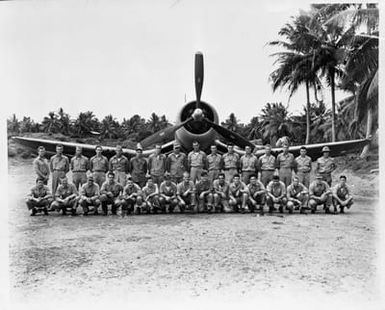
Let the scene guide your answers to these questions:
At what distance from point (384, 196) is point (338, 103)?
305 centimetres

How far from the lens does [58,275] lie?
17.1 ft

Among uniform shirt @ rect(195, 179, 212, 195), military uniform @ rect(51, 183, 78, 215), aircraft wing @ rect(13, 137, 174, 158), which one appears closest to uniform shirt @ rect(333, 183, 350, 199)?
uniform shirt @ rect(195, 179, 212, 195)

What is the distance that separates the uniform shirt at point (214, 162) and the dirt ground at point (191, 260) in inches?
69.7

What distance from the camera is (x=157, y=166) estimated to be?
8031 mm

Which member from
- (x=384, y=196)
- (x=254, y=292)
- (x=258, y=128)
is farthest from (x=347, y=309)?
(x=258, y=128)

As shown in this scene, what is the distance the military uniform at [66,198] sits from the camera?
7.21 meters

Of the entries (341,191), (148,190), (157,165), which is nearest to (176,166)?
(157,165)

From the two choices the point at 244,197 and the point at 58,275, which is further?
the point at 244,197

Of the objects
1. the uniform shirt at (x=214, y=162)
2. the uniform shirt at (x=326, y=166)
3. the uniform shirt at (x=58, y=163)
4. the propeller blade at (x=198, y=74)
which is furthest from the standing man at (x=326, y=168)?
the uniform shirt at (x=58, y=163)

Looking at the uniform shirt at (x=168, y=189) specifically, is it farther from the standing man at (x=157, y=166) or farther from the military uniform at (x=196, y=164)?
the military uniform at (x=196, y=164)

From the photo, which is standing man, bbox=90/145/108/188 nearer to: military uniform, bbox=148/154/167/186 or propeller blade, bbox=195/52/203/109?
military uniform, bbox=148/154/167/186

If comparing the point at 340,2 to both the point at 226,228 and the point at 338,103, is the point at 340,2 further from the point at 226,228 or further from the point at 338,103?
the point at 226,228

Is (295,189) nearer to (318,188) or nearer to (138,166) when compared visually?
(318,188)

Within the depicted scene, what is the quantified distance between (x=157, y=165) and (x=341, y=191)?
12.3 ft
